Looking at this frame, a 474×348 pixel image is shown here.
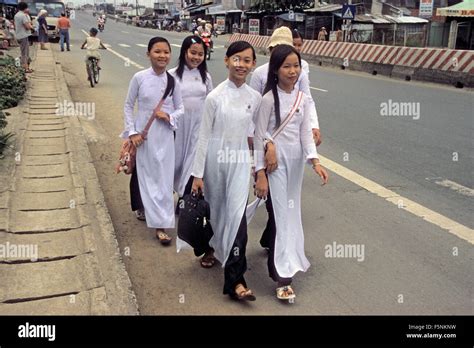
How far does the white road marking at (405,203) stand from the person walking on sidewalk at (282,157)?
1.74 metres

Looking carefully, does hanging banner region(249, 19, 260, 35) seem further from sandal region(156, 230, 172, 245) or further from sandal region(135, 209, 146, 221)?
sandal region(156, 230, 172, 245)

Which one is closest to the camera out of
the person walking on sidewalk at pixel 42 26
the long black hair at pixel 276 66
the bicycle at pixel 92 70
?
the long black hair at pixel 276 66

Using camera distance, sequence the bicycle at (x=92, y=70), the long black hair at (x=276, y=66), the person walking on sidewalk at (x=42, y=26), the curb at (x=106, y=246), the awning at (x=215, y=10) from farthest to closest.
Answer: the awning at (x=215, y=10) < the person walking on sidewalk at (x=42, y=26) < the bicycle at (x=92, y=70) < the long black hair at (x=276, y=66) < the curb at (x=106, y=246)

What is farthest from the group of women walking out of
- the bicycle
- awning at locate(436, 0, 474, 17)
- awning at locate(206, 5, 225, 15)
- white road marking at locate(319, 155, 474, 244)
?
awning at locate(206, 5, 225, 15)

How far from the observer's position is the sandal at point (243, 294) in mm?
3350

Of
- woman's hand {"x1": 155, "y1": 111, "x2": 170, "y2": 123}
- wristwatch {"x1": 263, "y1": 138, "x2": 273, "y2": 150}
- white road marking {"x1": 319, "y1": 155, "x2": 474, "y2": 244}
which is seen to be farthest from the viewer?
white road marking {"x1": 319, "y1": 155, "x2": 474, "y2": 244}

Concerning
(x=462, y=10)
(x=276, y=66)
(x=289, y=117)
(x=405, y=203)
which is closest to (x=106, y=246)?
(x=289, y=117)

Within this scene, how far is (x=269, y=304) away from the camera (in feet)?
11.2

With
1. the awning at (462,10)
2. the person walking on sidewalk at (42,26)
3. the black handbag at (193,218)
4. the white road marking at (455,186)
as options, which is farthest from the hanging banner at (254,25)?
the black handbag at (193,218)

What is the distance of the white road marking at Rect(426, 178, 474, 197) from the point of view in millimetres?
5449

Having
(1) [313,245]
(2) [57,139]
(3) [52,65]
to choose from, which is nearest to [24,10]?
(3) [52,65]

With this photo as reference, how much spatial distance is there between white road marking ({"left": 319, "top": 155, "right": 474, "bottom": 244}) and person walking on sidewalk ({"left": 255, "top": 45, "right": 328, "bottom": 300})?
1.74m

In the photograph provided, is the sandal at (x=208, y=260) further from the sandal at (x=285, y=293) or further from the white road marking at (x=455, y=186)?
the white road marking at (x=455, y=186)

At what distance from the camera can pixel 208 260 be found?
398 centimetres
